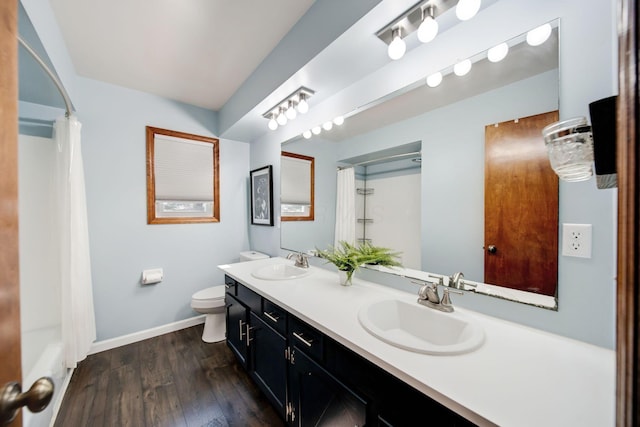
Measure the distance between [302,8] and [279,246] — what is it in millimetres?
1926

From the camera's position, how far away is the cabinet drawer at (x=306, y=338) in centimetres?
106

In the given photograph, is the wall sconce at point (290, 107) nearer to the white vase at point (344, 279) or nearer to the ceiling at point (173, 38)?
the ceiling at point (173, 38)

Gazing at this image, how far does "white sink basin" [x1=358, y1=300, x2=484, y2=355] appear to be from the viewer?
0.84 metres

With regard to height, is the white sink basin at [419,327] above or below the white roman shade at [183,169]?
below

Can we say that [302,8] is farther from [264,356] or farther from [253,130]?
[264,356]

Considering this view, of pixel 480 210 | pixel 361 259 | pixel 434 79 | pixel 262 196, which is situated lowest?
pixel 361 259

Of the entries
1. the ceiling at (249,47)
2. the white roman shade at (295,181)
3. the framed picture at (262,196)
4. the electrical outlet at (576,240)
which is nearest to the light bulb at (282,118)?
the ceiling at (249,47)

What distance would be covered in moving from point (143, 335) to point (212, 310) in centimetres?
78

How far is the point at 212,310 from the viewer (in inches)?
91.0

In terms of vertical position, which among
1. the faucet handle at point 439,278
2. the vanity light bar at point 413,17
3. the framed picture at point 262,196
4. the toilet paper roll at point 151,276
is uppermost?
the vanity light bar at point 413,17

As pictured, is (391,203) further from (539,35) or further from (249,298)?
(249,298)

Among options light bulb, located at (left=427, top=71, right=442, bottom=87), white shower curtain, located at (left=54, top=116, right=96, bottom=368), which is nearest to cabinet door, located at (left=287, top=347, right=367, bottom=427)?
light bulb, located at (left=427, top=71, right=442, bottom=87)

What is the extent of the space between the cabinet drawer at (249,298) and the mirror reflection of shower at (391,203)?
0.77 meters

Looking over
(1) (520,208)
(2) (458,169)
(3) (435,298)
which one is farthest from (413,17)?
(3) (435,298)
